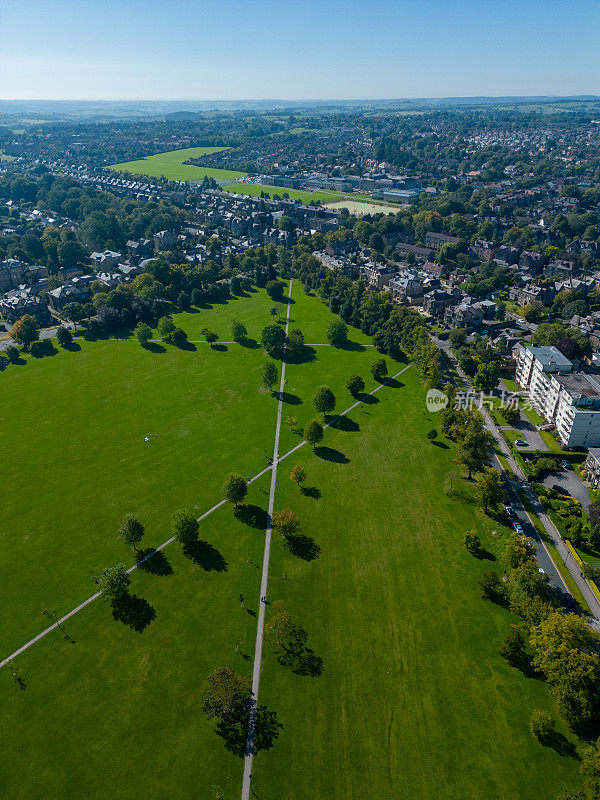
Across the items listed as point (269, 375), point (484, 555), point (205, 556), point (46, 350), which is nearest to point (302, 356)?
point (269, 375)

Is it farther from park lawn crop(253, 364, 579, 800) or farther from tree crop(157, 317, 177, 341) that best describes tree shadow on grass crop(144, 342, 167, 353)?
park lawn crop(253, 364, 579, 800)

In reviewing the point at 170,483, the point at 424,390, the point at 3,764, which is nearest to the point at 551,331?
the point at 424,390

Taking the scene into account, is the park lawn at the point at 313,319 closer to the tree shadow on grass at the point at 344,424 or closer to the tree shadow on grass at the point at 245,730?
the tree shadow on grass at the point at 344,424

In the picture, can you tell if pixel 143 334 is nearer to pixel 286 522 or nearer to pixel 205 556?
pixel 205 556

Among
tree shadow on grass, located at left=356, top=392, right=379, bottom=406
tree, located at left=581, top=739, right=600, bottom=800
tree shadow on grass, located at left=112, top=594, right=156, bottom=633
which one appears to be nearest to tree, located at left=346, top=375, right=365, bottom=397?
tree shadow on grass, located at left=356, top=392, right=379, bottom=406

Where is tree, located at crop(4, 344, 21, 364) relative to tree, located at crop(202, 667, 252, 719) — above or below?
above

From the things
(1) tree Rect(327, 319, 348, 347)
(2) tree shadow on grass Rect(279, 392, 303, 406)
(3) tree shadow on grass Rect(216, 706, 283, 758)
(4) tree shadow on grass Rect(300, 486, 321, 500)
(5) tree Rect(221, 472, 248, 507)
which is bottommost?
(3) tree shadow on grass Rect(216, 706, 283, 758)

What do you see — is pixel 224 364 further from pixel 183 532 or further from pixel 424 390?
pixel 183 532
